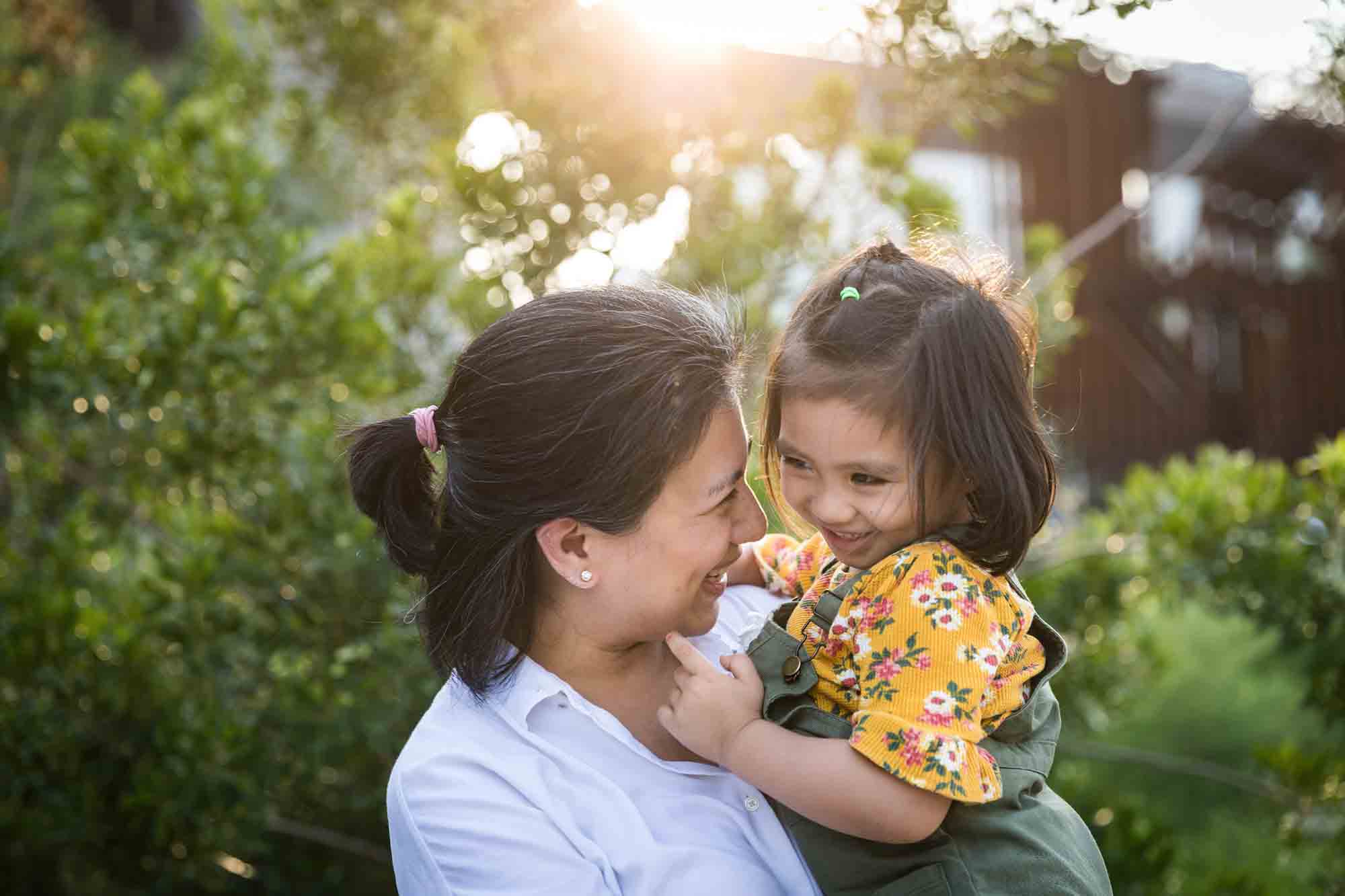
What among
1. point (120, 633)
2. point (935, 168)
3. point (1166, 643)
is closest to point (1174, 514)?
point (120, 633)

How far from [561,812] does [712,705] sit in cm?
25

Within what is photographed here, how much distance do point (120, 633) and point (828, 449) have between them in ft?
7.17

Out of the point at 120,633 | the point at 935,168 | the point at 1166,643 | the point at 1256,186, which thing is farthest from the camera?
the point at 1256,186

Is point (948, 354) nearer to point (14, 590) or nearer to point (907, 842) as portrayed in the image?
point (907, 842)

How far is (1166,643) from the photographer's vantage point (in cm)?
704

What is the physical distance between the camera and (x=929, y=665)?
1.64m

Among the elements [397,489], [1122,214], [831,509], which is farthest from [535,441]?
[1122,214]

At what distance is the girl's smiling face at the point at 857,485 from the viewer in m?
1.76

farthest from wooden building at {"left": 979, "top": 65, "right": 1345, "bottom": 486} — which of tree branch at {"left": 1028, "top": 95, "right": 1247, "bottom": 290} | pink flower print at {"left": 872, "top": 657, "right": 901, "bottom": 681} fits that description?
pink flower print at {"left": 872, "top": 657, "right": 901, "bottom": 681}

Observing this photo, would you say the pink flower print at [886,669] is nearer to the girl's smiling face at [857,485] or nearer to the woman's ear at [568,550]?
the girl's smiling face at [857,485]

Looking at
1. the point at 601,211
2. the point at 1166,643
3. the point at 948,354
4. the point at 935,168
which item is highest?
the point at 948,354

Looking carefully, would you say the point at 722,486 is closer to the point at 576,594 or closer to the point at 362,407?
the point at 576,594

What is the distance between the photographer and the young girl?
1638mm

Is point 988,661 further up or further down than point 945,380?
further down
